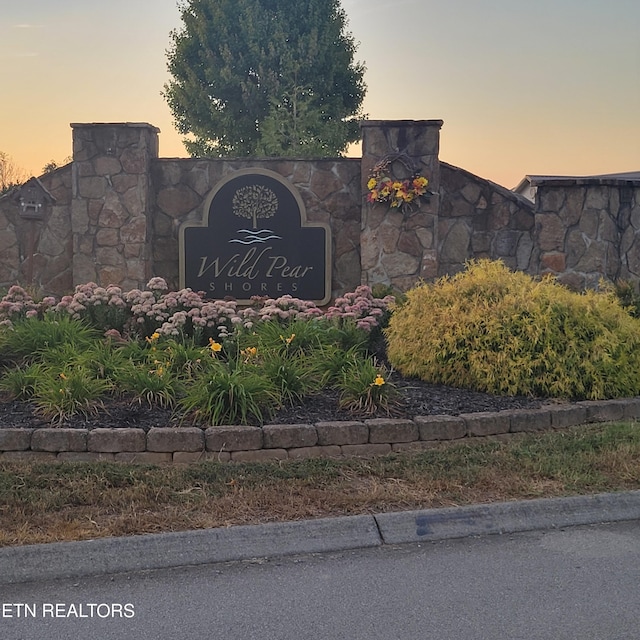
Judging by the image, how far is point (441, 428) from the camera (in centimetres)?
566

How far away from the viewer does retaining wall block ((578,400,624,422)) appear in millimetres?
6195

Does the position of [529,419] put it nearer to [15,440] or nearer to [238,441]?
[238,441]

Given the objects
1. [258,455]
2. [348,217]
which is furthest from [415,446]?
[348,217]

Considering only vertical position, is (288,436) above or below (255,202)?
below

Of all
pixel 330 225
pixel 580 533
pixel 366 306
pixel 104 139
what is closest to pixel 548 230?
pixel 330 225

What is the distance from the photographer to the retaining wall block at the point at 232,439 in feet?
17.4

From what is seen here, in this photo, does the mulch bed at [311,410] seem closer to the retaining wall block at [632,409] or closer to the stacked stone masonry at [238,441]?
the stacked stone masonry at [238,441]

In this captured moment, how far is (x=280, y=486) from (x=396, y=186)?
6.44 m

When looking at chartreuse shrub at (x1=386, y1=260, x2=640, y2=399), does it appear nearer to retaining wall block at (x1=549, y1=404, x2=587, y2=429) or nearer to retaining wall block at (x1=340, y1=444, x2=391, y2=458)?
retaining wall block at (x1=549, y1=404, x2=587, y2=429)

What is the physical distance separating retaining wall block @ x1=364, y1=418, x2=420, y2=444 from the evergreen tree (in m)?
14.1

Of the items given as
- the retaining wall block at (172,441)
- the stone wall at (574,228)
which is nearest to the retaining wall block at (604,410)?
the retaining wall block at (172,441)

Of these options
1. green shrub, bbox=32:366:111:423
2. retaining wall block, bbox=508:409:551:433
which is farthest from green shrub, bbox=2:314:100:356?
retaining wall block, bbox=508:409:551:433

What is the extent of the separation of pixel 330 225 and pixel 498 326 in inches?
181

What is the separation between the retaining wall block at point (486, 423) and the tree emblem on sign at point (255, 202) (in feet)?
18.1
